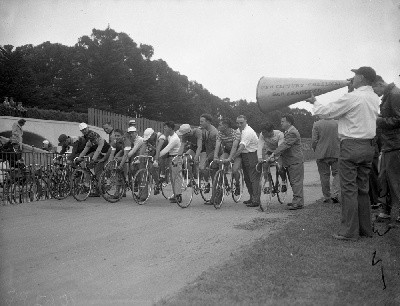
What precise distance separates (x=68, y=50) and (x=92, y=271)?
212 feet

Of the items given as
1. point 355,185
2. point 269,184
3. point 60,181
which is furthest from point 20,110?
point 355,185

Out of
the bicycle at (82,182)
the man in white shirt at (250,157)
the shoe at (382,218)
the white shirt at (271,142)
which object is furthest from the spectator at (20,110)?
the shoe at (382,218)

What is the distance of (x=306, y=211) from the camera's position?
974 cm

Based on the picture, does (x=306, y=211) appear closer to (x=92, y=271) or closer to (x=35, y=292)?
(x=92, y=271)

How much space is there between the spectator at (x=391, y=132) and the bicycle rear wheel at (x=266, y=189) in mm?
3457

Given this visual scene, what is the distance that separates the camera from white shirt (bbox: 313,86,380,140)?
654 cm

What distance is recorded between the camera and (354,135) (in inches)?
258

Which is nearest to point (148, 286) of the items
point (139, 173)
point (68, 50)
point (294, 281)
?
point (294, 281)

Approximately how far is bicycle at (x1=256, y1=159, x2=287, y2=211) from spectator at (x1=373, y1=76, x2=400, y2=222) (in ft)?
10.9

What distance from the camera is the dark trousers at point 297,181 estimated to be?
1047 centimetres

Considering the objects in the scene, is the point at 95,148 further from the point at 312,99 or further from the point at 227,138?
the point at 312,99

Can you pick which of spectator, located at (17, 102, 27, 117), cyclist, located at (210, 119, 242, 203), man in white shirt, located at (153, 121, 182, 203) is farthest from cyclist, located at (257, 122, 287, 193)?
spectator, located at (17, 102, 27, 117)

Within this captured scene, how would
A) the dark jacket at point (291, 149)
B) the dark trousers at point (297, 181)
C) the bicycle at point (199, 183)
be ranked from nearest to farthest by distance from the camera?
the dark trousers at point (297, 181)
the dark jacket at point (291, 149)
the bicycle at point (199, 183)

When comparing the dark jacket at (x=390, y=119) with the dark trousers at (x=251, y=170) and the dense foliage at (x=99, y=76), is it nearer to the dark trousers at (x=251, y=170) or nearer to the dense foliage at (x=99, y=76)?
the dark trousers at (x=251, y=170)
